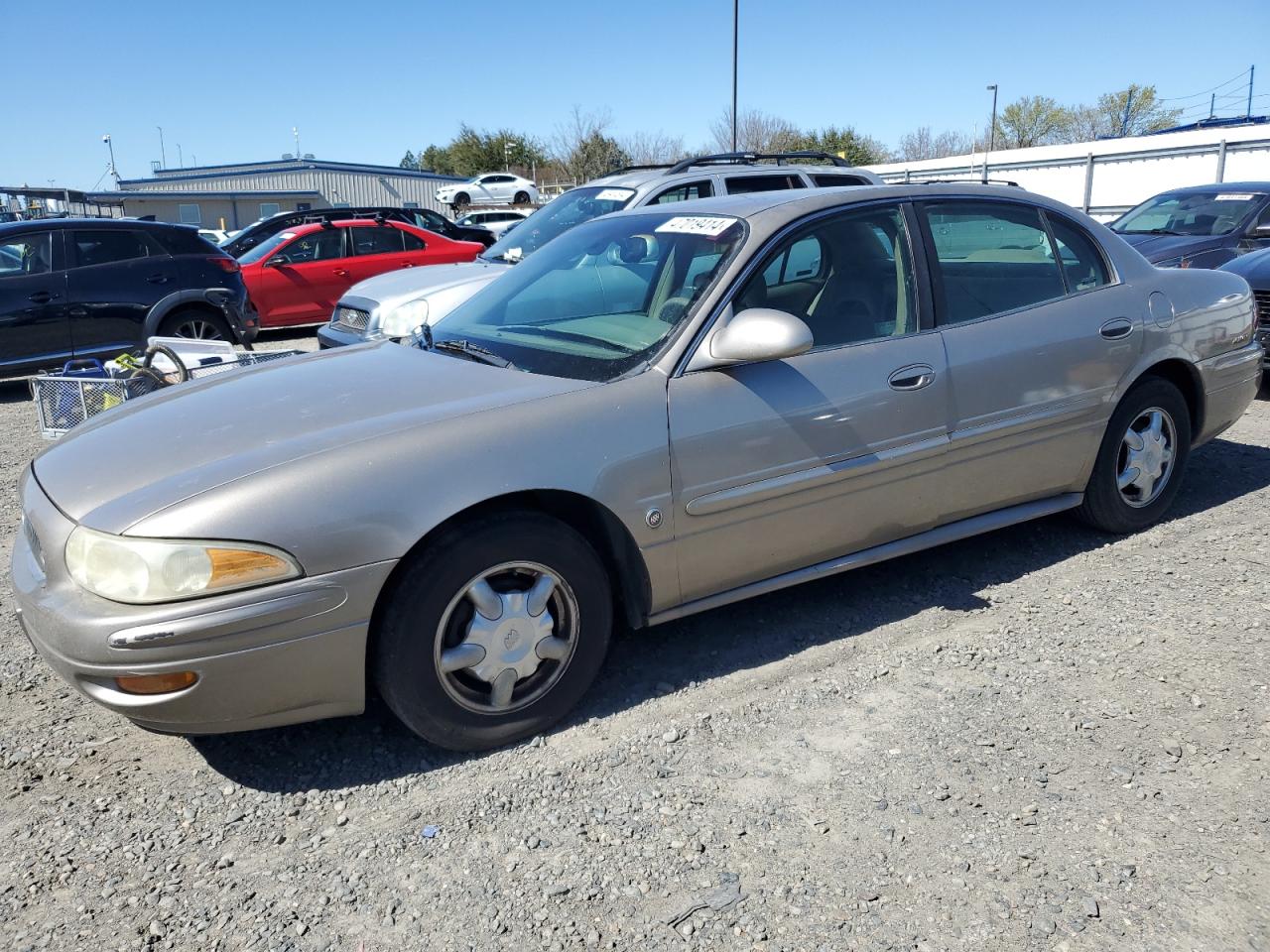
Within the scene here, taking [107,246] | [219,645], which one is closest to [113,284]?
[107,246]

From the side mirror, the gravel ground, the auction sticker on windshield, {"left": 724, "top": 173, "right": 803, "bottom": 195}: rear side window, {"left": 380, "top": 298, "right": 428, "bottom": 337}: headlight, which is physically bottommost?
the gravel ground

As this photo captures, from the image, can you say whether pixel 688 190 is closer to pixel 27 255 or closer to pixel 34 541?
pixel 34 541

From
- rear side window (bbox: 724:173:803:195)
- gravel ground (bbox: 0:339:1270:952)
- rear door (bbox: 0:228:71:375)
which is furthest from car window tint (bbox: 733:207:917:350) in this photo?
rear door (bbox: 0:228:71:375)

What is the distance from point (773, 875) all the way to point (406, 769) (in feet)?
3.83

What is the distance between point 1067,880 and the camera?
2.51 meters

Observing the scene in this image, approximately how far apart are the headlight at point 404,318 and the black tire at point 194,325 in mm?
3332

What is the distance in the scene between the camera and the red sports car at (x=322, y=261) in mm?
12927

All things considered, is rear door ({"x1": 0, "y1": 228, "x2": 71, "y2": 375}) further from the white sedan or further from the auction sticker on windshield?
the white sedan

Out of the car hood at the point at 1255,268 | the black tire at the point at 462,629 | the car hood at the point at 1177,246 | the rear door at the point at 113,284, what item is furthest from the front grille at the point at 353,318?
the car hood at the point at 1177,246

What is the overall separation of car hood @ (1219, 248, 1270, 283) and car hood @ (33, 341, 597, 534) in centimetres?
652

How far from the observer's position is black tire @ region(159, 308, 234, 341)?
9758 millimetres

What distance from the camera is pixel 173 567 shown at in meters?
2.62

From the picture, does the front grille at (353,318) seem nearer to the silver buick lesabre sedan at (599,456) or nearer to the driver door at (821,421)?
the silver buick lesabre sedan at (599,456)

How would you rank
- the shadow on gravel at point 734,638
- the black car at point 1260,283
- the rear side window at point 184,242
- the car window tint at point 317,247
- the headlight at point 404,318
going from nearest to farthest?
the shadow on gravel at point 734,638 < the headlight at point 404,318 < the black car at point 1260,283 < the rear side window at point 184,242 < the car window tint at point 317,247
